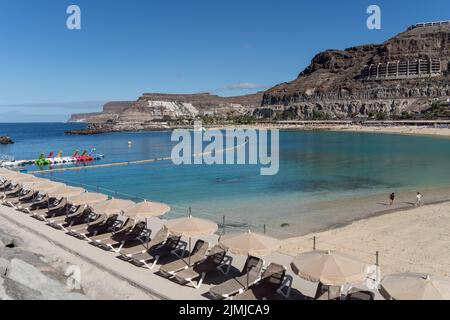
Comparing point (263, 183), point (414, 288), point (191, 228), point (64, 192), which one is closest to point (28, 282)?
point (191, 228)

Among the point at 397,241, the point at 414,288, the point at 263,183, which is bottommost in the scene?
the point at 263,183

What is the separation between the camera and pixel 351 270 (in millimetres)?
7445

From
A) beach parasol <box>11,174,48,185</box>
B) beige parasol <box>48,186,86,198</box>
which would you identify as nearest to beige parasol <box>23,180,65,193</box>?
beige parasol <box>48,186,86,198</box>

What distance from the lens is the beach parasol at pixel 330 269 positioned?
287 inches

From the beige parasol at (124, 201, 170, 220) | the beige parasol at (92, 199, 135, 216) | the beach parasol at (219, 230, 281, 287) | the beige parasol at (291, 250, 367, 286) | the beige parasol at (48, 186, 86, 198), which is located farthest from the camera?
the beige parasol at (48, 186, 86, 198)

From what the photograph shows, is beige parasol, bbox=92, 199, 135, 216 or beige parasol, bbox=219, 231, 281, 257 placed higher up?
beige parasol, bbox=92, 199, 135, 216

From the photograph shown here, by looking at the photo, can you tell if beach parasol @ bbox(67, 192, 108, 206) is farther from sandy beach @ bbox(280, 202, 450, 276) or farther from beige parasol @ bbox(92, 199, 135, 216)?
sandy beach @ bbox(280, 202, 450, 276)

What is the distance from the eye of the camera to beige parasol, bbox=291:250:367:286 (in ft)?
23.9

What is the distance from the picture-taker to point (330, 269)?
7.45 m

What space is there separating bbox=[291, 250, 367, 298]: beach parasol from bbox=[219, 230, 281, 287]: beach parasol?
0.95 m

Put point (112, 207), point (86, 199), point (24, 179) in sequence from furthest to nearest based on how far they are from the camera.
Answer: point (24, 179) < point (86, 199) < point (112, 207)

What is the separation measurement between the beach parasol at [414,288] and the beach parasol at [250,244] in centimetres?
259

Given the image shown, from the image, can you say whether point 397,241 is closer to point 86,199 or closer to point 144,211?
point 144,211
